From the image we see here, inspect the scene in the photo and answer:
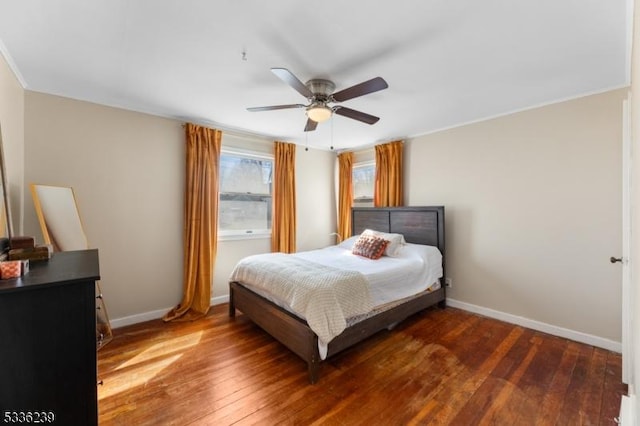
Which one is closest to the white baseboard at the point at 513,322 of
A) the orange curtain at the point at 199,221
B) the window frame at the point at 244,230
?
the orange curtain at the point at 199,221

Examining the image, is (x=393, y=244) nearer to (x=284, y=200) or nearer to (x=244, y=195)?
(x=284, y=200)

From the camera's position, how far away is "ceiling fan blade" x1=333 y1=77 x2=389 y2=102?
1.81m

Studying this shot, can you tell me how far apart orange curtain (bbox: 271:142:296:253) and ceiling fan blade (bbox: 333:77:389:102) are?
7.17 feet

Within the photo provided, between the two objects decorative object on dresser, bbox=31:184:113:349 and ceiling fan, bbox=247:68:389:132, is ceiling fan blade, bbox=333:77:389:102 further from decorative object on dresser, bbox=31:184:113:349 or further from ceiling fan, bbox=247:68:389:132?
decorative object on dresser, bbox=31:184:113:349

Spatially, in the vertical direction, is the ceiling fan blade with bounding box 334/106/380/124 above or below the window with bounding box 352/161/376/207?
above

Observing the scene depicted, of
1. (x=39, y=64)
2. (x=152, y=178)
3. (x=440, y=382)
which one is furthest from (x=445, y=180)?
(x=39, y=64)

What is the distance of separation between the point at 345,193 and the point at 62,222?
3.77 m

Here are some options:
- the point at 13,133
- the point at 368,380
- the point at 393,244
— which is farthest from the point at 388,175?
the point at 13,133

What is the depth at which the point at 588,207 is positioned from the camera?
256 cm

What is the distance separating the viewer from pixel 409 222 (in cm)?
380

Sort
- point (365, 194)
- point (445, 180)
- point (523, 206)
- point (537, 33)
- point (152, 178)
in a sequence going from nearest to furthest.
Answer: point (537, 33), point (523, 206), point (152, 178), point (445, 180), point (365, 194)

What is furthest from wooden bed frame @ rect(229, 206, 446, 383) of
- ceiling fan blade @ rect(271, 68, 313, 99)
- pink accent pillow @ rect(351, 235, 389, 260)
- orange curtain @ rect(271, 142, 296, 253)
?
ceiling fan blade @ rect(271, 68, 313, 99)

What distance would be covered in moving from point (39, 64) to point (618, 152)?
4.93 metres

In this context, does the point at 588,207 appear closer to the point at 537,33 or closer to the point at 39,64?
the point at 537,33
